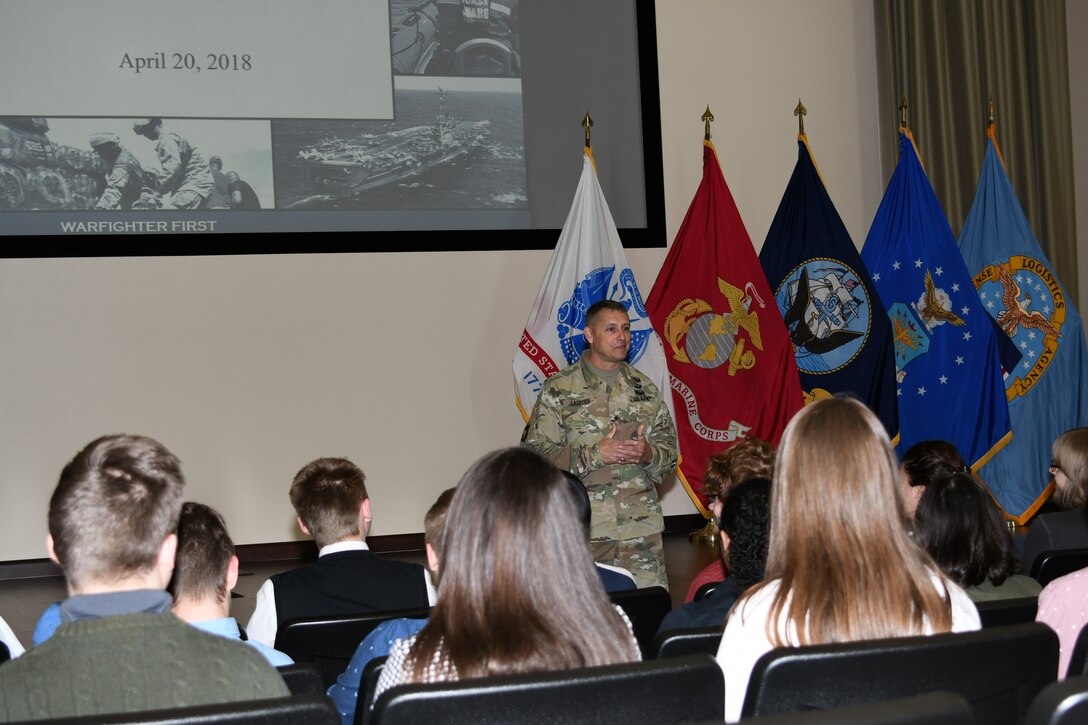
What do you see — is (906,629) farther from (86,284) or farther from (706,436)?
(86,284)

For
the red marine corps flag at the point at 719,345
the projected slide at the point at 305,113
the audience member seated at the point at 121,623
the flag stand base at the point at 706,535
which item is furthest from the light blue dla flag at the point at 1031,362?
the audience member seated at the point at 121,623

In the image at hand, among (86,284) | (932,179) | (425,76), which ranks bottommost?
(86,284)

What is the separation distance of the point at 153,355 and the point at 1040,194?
18.8 feet

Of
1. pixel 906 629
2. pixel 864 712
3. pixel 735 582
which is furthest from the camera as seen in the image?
pixel 735 582

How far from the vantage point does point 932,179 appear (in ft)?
24.1

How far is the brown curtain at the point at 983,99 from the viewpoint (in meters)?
7.36

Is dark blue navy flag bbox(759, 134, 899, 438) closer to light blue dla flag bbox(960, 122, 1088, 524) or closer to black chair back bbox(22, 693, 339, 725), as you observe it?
light blue dla flag bbox(960, 122, 1088, 524)

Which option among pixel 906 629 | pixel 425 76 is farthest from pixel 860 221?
pixel 906 629

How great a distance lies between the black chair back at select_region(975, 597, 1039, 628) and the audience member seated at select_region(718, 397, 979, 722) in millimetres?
415

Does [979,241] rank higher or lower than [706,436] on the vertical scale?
higher

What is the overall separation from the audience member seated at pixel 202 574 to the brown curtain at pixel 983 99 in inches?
248

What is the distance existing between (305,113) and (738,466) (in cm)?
435

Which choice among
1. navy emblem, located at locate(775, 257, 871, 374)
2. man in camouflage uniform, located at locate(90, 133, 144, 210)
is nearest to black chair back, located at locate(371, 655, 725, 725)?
navy emblem, located at locate(775, 257, 871, 374)

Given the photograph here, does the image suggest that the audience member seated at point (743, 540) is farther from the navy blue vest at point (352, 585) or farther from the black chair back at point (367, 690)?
the navy blue vest at point (352, 585)
